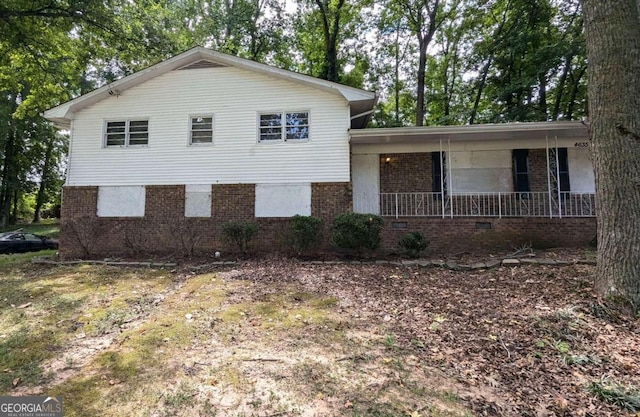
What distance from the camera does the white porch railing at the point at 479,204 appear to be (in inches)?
401

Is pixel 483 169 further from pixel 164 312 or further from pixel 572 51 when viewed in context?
pixel 164 312

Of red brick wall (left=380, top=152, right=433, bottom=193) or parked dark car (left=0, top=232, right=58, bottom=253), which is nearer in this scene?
red brick wall (left=380, top=152, right=433, bottom=193)

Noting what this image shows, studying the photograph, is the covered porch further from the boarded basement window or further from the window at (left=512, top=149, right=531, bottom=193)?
the boarded basement window

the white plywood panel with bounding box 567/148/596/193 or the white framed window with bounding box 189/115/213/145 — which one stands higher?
the white framed window with bounding box 189/115/213/145

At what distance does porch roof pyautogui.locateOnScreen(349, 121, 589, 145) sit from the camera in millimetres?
9430

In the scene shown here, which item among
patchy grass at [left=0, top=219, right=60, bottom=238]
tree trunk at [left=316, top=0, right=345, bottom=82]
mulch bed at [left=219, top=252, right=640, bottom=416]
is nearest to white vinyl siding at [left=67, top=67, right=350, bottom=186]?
mulch bed at [left=219, top=252, right=640, bottom=416]

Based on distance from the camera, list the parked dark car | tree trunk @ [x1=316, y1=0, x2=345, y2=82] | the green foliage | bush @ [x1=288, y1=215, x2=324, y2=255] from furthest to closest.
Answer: tree trunk @ [x1=316, y1=0, x2=345, y2=82] → the parked dark car → bush @ [x1=288, y1=215, x2=324, y2=255] → the green foliage

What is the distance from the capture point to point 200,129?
10.9m

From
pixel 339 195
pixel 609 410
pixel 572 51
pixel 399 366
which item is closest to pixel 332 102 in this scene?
pixel 339 195

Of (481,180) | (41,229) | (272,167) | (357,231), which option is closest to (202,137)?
(272,167)

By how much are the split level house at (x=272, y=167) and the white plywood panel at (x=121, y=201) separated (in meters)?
0.04

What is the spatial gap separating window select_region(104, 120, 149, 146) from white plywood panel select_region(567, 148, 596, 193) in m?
14.4

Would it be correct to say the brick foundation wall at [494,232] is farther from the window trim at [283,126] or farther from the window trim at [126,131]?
the window trim at [126,131]

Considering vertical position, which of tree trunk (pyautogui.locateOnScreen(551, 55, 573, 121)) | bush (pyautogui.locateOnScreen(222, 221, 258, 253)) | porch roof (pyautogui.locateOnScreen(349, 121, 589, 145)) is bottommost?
bush (pyautogui.locateOnScreen(222, 221, 258, 253))
